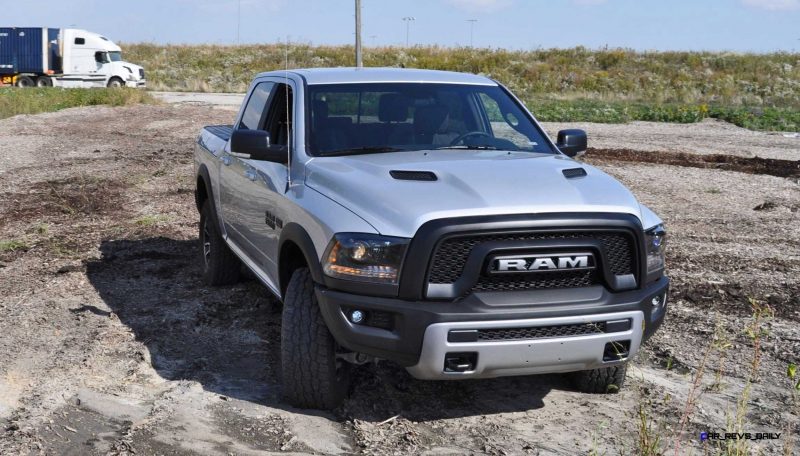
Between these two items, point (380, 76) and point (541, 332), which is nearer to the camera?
point (541, 332)

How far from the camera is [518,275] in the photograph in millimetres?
4531

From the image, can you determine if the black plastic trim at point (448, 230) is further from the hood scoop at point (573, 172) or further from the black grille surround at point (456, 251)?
the hood scoop at point (573, 172)

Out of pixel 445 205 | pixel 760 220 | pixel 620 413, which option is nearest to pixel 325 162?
pixel 445 205

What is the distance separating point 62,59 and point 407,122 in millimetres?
47231

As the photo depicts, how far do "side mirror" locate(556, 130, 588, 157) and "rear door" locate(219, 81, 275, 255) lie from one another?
2049 mm

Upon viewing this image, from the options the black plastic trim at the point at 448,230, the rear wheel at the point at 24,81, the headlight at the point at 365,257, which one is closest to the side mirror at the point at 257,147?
the headlight at the point at 365,257

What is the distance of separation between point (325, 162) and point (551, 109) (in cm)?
2757

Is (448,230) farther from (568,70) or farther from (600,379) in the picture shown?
(568,70)

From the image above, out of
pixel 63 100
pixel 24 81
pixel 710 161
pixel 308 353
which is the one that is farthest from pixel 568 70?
pixel 308 353

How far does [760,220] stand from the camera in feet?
37.7

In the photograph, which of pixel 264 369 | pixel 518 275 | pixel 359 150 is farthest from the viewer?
pixel 264 369

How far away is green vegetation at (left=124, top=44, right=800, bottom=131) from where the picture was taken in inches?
1682

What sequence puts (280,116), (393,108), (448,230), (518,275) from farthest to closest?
(280,116) < (393,108) < (518,275) < (448,230)

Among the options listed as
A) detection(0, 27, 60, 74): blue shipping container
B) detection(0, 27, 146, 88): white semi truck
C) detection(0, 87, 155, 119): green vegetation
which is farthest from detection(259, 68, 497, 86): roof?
detection(0, 27, 60, 74): blue shipping container
